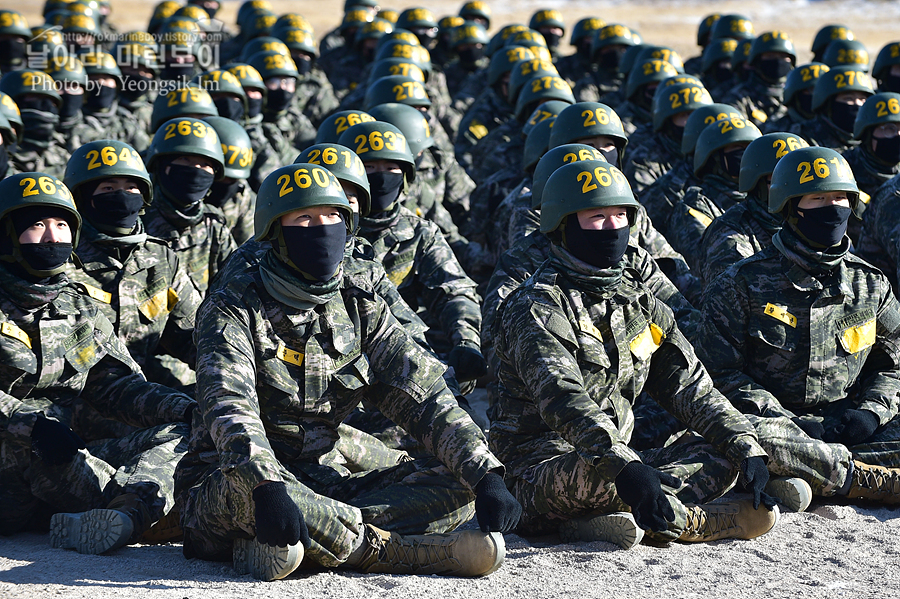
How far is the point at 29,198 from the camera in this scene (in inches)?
231

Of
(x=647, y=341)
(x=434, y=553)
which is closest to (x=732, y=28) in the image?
(x=647, y=341)

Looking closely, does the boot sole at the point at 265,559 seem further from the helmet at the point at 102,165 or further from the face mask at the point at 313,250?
the helmet at the point at 102,165

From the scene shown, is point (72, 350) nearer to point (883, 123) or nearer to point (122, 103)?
point (883, 123)

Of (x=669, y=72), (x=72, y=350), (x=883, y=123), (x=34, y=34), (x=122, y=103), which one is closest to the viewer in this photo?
(x=72, y=350)

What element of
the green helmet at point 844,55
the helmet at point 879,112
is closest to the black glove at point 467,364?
the helmet at point 879,112

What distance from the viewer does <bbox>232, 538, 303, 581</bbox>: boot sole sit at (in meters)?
4.58

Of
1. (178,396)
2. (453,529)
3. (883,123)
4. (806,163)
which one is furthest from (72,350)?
(883,123)

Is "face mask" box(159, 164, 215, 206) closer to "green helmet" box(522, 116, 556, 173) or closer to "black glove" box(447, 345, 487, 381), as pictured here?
"black glove" box(447, 345, 487, 381)

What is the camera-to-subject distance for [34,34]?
17156 mm

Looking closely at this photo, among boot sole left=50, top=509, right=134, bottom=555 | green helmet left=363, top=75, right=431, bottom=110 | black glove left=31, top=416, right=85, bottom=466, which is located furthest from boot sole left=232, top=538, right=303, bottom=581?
green helmet left=363, top=75, right=431, bottom=110

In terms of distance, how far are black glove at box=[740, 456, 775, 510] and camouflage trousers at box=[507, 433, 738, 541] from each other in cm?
33

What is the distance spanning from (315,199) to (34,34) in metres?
13.7

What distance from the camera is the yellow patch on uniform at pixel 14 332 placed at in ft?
18.4

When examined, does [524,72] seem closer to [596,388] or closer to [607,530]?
[596,388]
